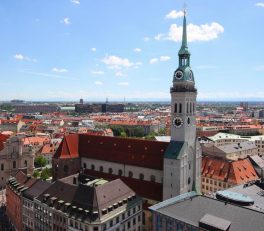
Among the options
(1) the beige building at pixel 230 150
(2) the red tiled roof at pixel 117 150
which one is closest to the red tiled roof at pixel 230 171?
(1) the beige building at pixel 230 150

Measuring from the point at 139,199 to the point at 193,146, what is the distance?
18497 millimetres

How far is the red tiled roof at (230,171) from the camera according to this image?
322 ft

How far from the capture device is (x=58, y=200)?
70.1 meters

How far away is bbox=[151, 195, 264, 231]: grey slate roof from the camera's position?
46750 mm

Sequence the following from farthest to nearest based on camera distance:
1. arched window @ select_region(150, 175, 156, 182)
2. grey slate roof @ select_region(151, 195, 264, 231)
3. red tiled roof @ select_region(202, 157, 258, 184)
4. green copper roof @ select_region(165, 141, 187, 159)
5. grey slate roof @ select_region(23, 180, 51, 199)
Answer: red tiled roof @ select_region(202, 157, 258, 184), arched window @ select_region(150, 175, 156, 182), grey slate roof @ select_region(23, 180, 51, 199), green copper roof @ select_region(165, 141, 187, 159), grey slate roof @ select_region(151, 195, 264, 231)

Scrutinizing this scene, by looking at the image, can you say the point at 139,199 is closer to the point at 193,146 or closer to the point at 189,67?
the point at 193,146

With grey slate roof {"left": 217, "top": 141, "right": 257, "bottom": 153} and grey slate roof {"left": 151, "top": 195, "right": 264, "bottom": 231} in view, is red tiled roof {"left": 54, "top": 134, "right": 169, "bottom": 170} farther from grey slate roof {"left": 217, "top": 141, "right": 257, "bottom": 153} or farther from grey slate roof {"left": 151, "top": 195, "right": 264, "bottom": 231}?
grey slate roof {"left": 217, "top": 141, "right": 257, "bottom": 153}

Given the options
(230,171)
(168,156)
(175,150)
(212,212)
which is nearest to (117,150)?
(168,156)

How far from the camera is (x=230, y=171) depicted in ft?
325

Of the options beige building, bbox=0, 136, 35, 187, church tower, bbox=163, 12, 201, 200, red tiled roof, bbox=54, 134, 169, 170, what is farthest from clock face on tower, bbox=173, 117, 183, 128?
beige building, bbox=0, 136, 35, 187

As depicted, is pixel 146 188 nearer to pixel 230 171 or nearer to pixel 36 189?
pixel 36 189

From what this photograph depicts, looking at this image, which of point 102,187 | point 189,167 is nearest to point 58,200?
point 102,187

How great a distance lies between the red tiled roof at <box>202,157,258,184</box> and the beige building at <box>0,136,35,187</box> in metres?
58.4

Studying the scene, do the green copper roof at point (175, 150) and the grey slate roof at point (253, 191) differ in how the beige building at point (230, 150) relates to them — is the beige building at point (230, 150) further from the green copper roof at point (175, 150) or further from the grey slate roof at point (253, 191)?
the grey slate roof at point (253, 191)
